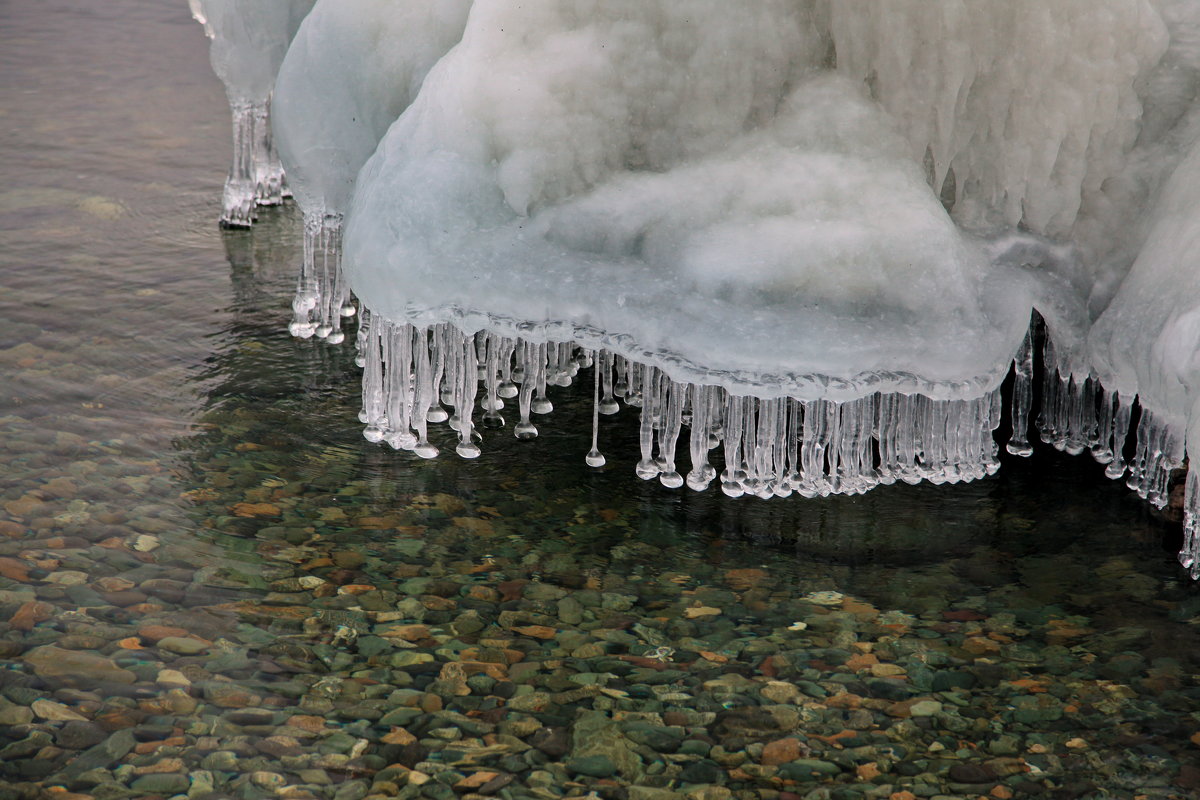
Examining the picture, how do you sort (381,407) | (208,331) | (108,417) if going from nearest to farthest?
(381,407) → (108,417) → (208,331)

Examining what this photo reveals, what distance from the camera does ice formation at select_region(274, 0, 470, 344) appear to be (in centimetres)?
363

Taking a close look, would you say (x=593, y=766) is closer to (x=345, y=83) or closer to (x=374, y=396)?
(x=374, y=396)

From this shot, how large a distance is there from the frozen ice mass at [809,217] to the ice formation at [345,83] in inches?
18.3

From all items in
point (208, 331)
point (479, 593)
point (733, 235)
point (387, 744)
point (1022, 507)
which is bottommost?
point (387, 744)

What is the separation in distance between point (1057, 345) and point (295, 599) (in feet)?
6.66

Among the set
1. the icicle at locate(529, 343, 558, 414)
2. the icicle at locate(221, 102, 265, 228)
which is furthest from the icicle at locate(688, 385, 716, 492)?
the icicle at locate(221, 102, 265, 228)

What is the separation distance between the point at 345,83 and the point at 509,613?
175 centimetres

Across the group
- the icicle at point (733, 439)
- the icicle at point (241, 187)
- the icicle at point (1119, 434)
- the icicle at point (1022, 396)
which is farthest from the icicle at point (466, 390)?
the icicle at point (241, 187)

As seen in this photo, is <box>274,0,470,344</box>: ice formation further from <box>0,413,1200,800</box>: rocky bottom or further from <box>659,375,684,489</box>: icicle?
<box>659,375,684,489</box>: icicle

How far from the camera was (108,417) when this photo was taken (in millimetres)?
3795

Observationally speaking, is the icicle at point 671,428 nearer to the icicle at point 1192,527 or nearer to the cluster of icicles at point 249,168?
the icicle at point 1192,527

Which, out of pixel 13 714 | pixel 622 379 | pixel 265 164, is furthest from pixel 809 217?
pixel 265 164

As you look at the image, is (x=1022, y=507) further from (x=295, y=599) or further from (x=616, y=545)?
(x=295, y=599)

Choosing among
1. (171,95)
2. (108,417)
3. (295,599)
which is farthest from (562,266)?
(171,95)
